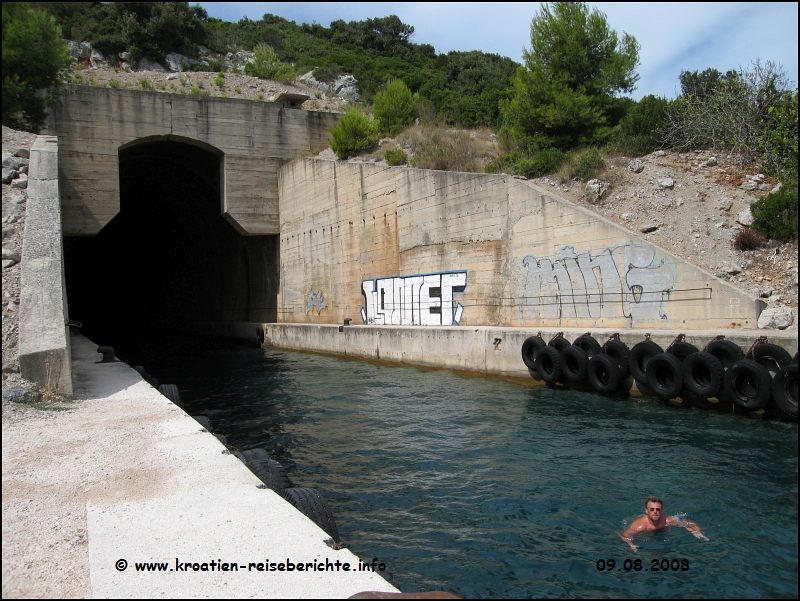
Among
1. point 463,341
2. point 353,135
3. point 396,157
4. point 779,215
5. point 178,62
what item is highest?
point 178,62

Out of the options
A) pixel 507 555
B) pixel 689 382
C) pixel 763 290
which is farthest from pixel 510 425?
pixel 763 290

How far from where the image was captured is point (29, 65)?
21562 mm

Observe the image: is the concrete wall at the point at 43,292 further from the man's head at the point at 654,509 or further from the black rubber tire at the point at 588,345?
the black rubber tire at the point at 588,345

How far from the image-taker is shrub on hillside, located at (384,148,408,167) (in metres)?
25.0

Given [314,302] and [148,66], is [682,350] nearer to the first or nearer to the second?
[314,302]

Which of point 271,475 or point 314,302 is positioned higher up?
point 314,302

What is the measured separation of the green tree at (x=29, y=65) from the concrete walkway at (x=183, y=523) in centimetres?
1348

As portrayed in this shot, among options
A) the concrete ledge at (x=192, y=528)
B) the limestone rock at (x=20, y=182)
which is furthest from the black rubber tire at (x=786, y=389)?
the limestone rock at (x=20, y=182)

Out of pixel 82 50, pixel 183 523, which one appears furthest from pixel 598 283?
pixel 82 50

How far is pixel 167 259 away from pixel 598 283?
41.9 metres

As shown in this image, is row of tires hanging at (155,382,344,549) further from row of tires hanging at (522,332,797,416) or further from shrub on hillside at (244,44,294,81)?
shrub on hillside at (244,44,294,81)

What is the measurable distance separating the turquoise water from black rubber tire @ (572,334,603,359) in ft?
3.67

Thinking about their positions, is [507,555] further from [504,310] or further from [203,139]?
[203,139]

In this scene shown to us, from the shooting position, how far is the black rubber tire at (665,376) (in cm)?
1169
